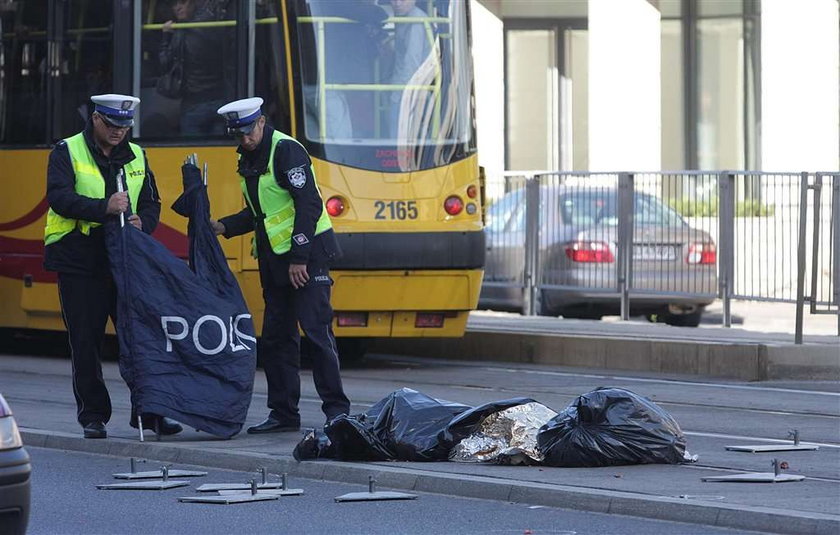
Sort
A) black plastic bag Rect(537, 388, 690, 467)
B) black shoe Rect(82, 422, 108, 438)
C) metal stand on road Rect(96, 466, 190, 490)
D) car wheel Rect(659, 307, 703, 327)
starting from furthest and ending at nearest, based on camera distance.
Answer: car wheel Rect(659, 307, 703, 327)
black shoe Rect(82, 422, 108, 438)
black plastic bag Rect(537, 388, 690, 467)
metal stand on road Rect(96, 466, 190, 490)

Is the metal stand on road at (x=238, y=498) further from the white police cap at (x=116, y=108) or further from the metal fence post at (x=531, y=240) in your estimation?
the metal fence post at (x=531, y=240)

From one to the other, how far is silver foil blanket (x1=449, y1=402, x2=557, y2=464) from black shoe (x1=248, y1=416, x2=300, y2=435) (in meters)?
1.48

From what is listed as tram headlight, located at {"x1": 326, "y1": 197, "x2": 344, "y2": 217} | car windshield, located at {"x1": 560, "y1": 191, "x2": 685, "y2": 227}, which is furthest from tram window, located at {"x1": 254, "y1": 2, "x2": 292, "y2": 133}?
car windshield, located at {"x1": 560, "y1": 191, "x2": 685, "y2": 227}

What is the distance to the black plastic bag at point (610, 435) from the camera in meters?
8.73

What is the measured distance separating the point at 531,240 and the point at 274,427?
7.62m

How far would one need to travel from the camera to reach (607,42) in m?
28.0

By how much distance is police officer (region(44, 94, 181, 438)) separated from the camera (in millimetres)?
9812

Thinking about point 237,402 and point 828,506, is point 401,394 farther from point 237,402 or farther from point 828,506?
point 828,506

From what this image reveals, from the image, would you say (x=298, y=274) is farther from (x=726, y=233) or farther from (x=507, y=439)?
(x=726, y=233)

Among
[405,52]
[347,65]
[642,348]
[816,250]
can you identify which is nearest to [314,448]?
[347,65]

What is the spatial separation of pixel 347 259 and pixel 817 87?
1396 cm

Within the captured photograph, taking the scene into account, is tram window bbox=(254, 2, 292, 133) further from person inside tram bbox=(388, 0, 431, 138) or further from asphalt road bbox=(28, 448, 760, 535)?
asphalt road bbox=(28, 448, 760, 535)

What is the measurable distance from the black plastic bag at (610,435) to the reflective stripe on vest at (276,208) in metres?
1.98

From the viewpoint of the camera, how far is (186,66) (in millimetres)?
14094
